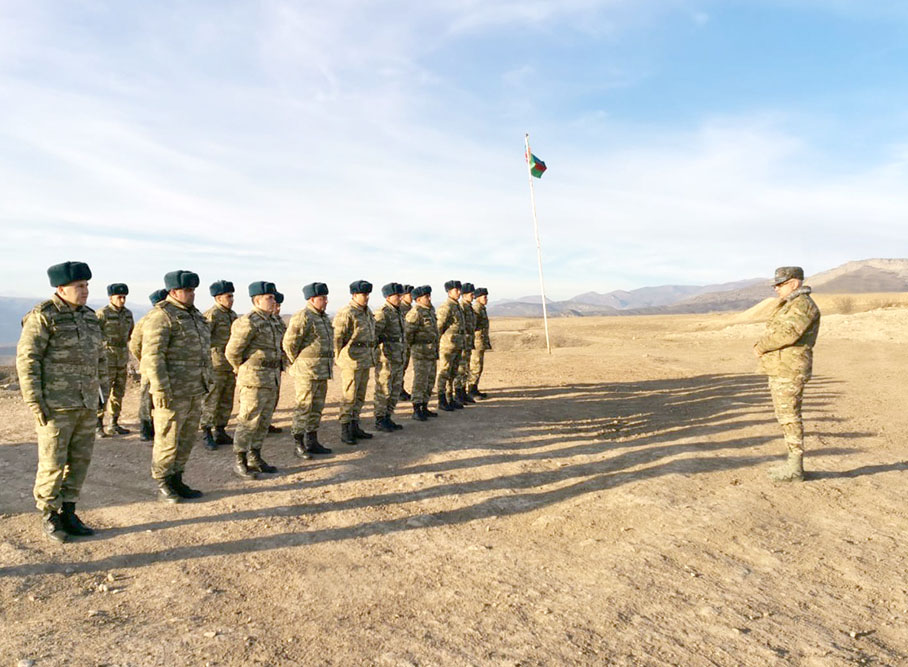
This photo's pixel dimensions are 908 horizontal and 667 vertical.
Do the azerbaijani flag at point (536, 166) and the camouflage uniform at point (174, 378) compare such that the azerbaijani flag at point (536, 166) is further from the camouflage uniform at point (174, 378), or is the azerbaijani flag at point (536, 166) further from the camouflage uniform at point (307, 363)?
the camouflage uniform at point (174, 378)

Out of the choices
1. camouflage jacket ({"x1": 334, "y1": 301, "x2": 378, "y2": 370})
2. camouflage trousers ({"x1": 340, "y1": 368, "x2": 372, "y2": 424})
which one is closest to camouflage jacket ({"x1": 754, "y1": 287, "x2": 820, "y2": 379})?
camouflage jacket ({"x1": 334, "y1": 301, "x2": 378, "y2": 370})

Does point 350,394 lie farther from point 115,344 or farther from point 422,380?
point 115,344

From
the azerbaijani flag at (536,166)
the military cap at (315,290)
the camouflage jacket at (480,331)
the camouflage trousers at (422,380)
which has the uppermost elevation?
the azerbaijani flag at (536,166)

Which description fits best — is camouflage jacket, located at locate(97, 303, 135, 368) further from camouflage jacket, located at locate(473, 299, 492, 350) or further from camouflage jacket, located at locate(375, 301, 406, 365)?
camouflage jacket, located at locate(473, 299, 492, 350)

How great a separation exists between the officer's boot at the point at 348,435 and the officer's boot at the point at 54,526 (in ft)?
11.6

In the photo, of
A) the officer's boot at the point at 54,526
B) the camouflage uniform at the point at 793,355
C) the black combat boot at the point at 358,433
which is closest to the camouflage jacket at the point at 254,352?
the black combat boot at the point at 358,433

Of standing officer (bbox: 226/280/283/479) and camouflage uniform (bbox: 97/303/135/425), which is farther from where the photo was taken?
camouflage uniform (bbox: 97/303/135/425)

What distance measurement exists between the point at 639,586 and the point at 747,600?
2.22ft

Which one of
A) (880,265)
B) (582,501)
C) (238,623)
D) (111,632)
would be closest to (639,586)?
(582,501)

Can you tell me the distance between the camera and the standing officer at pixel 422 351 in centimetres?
920

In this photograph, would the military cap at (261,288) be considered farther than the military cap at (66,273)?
Yes

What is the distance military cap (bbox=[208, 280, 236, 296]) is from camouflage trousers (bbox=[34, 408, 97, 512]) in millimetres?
3200

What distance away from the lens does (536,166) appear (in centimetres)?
1883

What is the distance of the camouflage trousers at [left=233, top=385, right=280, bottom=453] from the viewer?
20.2 feet
